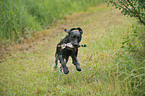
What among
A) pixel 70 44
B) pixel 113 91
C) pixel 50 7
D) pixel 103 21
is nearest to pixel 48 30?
pixel 50 7

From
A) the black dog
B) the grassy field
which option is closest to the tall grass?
the grassy field

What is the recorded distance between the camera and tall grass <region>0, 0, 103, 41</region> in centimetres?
888

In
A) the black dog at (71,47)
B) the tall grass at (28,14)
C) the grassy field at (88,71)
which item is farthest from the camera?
the tall grass at (28,14)

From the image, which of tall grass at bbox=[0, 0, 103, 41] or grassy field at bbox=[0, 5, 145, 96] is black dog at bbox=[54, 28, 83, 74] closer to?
grassy field at bbox=[0, 5, 145, 96]

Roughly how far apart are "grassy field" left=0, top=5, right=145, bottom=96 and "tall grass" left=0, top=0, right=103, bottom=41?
1660 millimetres

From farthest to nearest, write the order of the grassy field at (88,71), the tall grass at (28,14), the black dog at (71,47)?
the tall grass at (28,14) → the black dog at (71,47) → the grassy field at (88,71)

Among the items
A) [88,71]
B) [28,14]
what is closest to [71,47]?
[88,71]

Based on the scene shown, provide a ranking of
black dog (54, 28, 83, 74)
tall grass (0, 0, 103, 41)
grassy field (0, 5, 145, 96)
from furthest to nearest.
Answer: tall grass (0, 0, 103, 41) < black dog (54, 28, 83, 74) < grassy field (0, 5, 145, 96)

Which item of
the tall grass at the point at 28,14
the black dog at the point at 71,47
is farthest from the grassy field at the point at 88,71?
the tall grass at the point at 28,14

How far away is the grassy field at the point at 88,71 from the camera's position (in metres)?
3.98

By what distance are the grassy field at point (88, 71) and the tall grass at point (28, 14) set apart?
5.44ft

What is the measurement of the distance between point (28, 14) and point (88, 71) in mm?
6931

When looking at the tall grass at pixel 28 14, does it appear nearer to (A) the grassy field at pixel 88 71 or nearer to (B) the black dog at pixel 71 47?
(A) the grassy field at pixel 88 71

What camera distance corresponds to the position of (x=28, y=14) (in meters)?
10.8
